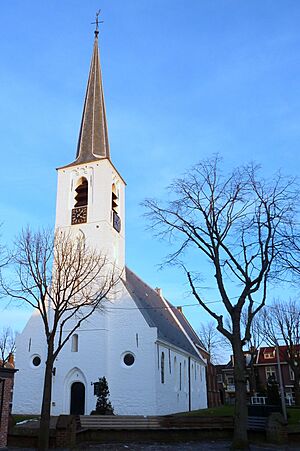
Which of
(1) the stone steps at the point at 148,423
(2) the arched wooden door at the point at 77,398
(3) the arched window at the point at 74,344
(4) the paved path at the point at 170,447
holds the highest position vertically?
(3) the arched window at the point at 74,344

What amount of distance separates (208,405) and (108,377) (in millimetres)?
22374

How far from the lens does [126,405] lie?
26188 mm

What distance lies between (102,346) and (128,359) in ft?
6.25

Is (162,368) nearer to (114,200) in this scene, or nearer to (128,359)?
(128,359)

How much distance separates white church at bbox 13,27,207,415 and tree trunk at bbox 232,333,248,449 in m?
12.7

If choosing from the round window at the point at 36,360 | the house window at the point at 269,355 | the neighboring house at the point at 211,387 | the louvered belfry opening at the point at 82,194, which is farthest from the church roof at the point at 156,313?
the house window at the point at 269,355

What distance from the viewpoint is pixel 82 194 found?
109 feet

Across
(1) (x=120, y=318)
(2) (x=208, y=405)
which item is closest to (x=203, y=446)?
(1) (x=120, y=318)

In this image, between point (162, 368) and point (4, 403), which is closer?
point (4, 403)

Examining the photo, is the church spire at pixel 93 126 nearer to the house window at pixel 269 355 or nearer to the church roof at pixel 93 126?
the church roof at pixel 93 126

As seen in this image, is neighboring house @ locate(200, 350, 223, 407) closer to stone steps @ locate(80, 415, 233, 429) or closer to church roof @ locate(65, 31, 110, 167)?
church roof @ locate(65, 31, 110, 167)

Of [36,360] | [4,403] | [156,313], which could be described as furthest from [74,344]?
[4,403]

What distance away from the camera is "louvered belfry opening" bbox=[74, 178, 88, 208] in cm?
3281

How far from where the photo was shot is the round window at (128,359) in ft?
90.2
